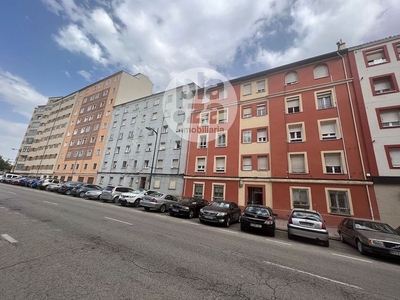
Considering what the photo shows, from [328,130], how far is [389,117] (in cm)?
391

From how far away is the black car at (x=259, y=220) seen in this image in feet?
30.4

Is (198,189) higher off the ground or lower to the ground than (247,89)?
lower

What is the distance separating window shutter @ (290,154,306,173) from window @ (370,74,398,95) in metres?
7.63

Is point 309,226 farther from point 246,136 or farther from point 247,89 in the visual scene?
point 247,89

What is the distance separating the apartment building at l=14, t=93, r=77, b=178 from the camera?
4548 centimetres

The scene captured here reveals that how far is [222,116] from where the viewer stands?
71.2 ft

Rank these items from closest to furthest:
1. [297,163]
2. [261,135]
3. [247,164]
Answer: [297,163]
[247,164]
[261,135]

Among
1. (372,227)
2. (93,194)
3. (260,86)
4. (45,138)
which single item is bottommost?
(372,227)

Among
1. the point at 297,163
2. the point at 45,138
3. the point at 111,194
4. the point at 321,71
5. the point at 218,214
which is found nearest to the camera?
the point at 218,214

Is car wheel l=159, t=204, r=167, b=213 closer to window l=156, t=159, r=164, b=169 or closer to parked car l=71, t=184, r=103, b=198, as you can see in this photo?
parked car l=71, t=184, r=103, b=198

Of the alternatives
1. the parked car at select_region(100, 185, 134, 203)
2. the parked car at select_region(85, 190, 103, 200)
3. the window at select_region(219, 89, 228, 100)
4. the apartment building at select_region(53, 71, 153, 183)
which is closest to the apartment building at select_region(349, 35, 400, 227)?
the window at select_region(219, 89, 228, 100)

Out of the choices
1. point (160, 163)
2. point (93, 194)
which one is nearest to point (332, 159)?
point (160, 163)

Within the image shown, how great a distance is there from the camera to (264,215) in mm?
9531

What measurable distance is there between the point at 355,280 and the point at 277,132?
14.4 m
